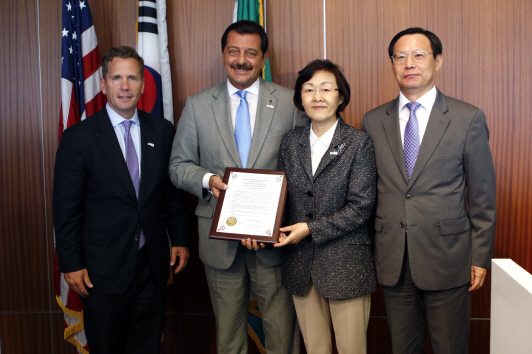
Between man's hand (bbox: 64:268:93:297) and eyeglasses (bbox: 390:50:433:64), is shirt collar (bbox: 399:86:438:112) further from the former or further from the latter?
man's hand (bbox: 64:268:93:297)

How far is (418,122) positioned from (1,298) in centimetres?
322

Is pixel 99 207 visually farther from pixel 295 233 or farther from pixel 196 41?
pixel 196 41

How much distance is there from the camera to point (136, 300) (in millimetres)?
2234

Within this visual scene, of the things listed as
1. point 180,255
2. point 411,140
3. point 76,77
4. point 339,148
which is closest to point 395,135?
point 411,140

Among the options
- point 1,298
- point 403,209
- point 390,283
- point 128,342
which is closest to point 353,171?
point 403,209

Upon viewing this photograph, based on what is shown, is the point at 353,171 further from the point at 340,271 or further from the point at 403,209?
the point at 340,271

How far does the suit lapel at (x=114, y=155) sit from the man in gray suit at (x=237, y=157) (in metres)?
0.24

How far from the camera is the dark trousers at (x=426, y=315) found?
1.96 metres

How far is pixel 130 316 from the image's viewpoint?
226 centimetres

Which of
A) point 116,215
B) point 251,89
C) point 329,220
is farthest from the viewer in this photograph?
point 251,89

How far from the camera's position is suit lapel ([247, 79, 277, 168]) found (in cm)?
217

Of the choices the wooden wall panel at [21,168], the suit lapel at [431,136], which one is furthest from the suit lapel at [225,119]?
the wooden wall panel at [21,168]

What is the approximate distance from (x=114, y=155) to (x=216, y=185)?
54 centimetres

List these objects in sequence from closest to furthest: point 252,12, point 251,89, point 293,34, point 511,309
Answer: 1. point 511,309
2. point 251,89
3. point 252,12
4. point 293,34
